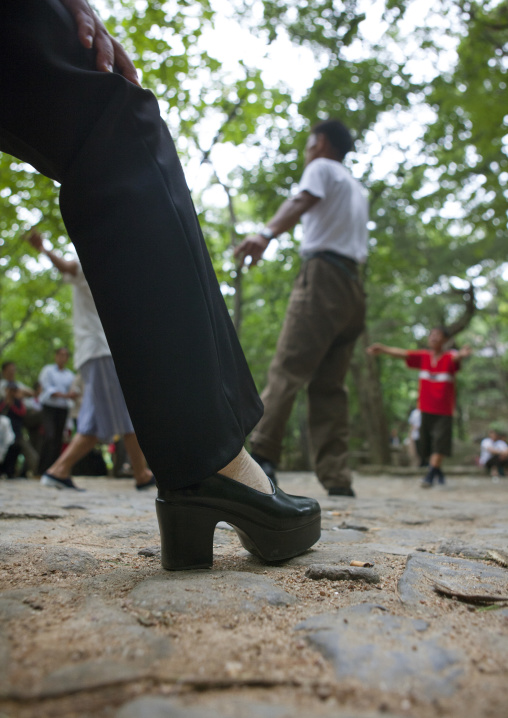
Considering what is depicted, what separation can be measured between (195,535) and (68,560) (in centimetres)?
Result: 39

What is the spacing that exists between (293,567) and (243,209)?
21673 mm

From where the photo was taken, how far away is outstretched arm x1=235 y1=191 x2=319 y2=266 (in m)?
3.41

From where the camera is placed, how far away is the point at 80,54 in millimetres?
1393

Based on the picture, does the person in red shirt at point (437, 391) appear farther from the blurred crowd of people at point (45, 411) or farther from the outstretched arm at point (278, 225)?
the blurred crowd of people at point (45, 411)

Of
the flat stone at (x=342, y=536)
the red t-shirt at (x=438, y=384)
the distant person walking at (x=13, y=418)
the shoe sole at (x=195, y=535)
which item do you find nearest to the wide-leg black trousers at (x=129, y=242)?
the shoe sole at (x=195, y=535)

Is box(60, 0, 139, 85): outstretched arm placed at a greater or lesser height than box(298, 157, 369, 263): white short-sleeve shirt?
lesser

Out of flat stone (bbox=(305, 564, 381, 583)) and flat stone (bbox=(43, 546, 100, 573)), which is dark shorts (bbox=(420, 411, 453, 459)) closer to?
flat stone (bbox=(305, 564, 381, 583))

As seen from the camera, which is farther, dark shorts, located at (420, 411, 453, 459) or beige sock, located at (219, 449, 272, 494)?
dark shorts, located at (420, 411, 453, 459)

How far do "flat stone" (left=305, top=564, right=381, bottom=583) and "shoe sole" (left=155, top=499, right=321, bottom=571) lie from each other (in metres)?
0.15

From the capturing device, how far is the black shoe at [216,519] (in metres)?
1.39

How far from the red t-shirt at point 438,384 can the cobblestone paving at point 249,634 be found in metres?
6.02

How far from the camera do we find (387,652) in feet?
2.96

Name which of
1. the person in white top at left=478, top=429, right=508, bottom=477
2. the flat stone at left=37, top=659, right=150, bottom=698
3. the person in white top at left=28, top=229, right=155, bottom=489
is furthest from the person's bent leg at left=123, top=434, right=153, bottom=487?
the person in white top at left=478, top=429, right=508, bottom=477

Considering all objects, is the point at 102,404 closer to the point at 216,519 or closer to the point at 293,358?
the point at 293,358
